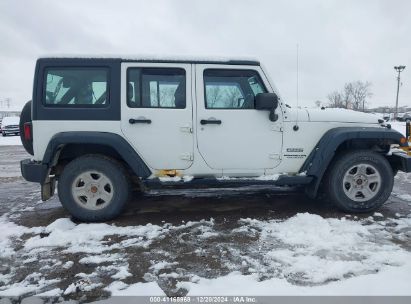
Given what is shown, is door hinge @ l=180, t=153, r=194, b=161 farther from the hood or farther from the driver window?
the hood

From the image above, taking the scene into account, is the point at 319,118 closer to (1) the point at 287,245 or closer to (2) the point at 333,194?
(2) the point at 333,194

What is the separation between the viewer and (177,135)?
4.29m

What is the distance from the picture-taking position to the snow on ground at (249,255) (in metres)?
2.68

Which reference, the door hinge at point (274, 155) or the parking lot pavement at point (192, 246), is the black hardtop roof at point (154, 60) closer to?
the door hinge at point (274, 155)

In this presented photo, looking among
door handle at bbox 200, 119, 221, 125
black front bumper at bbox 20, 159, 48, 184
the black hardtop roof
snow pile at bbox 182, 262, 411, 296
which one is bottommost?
snow pile at bbox 182, 262, 411, 296

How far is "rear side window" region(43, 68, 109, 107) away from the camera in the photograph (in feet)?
13.7

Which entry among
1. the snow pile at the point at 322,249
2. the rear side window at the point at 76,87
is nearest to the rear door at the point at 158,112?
the rear side window at the point at 76,87

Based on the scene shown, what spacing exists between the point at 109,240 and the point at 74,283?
3.00 feet

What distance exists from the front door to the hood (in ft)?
1.78

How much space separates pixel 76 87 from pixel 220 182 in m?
2.25

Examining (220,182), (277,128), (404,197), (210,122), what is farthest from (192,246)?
(404,197)

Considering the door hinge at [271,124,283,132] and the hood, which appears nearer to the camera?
the door hinge at [271,124,283,132]

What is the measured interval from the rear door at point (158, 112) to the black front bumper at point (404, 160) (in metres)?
2.95

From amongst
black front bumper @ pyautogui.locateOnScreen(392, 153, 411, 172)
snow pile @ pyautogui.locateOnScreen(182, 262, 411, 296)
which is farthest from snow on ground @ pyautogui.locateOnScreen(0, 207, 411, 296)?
black front bumper @ pyautogui.locateOnScreen(392, 153, 411, 172)
